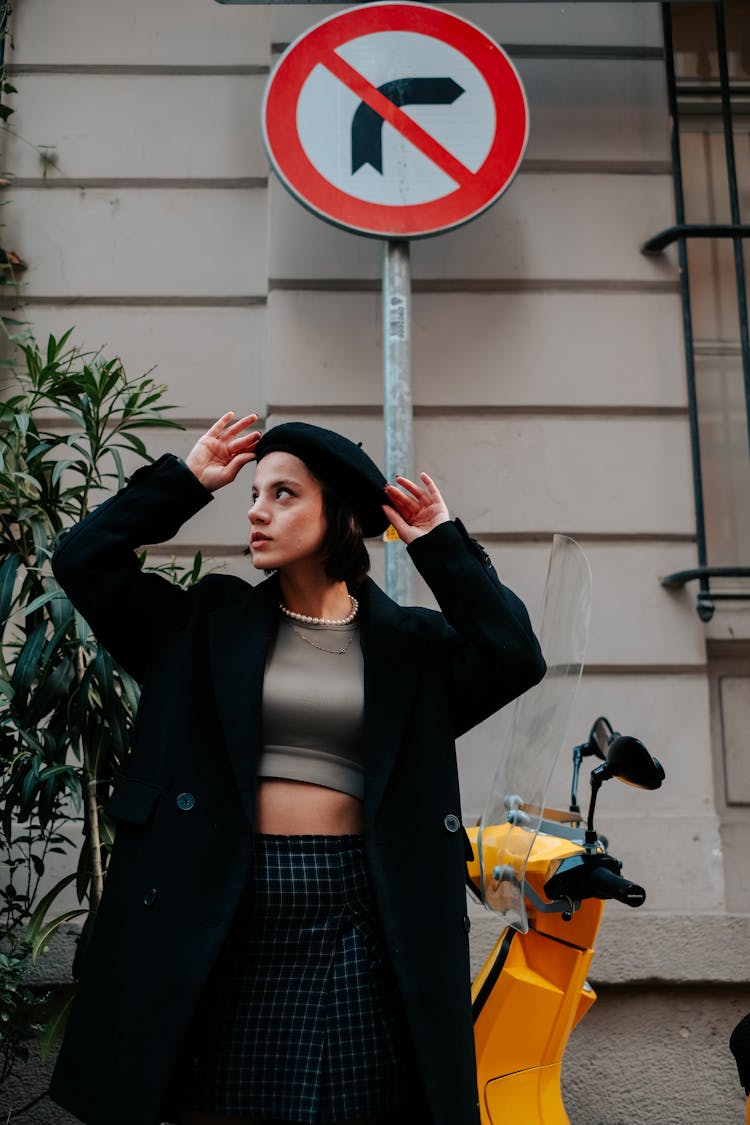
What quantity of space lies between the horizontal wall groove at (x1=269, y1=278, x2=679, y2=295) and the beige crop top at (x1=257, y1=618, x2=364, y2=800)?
2349 mm

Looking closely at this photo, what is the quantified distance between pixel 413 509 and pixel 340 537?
0.49ft

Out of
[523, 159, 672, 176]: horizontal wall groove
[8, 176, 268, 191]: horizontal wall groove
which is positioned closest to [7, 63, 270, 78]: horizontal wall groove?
[8, 176, 268, 191]: horizontal wall groove

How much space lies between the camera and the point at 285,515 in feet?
6.28

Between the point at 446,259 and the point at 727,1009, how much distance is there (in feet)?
8.96

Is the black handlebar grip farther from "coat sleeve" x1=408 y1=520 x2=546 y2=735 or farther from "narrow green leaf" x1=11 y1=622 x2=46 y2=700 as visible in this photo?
"narrow green leaf" x1=11 y1=622 x2=46 y2=700

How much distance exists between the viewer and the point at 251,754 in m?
1.74

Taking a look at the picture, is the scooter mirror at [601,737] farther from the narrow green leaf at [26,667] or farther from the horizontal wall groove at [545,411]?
the horizontal wall groove at [545,411]

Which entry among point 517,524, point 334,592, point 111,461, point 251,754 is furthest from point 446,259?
point 251,754

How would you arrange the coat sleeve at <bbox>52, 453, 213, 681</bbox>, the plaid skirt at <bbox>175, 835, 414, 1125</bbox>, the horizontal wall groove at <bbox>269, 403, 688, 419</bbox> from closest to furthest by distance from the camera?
the plaid skirt at <bbox>175, 835, 414, 1125</bbox> < the coat sleeve at <bbox>52, 453, 213, 681</bbox> < the horizontal wall groove at <bbox>269, 403, 688, 419</bbox>

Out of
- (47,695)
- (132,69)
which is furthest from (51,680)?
(132,69)

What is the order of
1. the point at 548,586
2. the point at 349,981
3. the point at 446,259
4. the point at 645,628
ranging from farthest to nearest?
the point at 446,259
the point at 645,628
the point at 548,586
the point at 349,981

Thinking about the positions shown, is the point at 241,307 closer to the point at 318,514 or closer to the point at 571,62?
the point at 571,62

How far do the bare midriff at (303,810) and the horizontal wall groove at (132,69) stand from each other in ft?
10.7

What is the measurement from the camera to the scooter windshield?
2113mm
